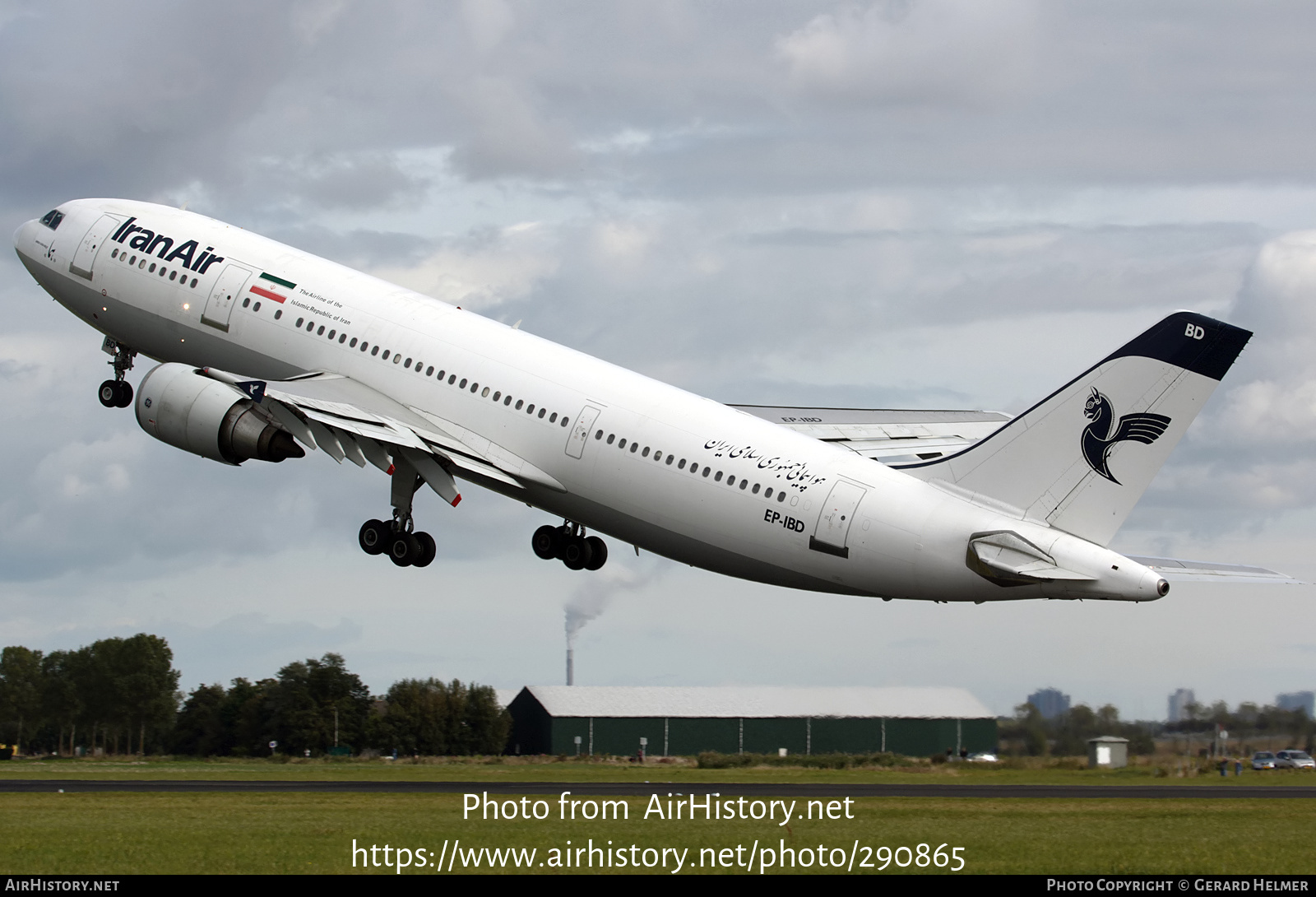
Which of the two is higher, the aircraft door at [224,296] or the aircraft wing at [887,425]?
the aircraft door at [224,296]

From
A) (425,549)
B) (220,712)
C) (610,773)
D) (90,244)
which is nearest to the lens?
(425,549)

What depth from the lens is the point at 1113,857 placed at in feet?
100

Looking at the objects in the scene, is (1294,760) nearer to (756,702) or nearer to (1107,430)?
(756,702)

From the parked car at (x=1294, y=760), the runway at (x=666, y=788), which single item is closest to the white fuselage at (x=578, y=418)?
the runway at (x=666, y=788)

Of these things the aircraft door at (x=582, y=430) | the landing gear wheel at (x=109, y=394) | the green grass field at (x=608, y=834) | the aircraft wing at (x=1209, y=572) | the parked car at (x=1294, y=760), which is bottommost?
the green grass field at (x=608, y=834)

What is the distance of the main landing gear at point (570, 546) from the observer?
4350 cm

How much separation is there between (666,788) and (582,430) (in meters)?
15.6

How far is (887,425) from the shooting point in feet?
146

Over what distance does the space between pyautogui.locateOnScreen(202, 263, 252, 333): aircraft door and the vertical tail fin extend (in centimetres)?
2060

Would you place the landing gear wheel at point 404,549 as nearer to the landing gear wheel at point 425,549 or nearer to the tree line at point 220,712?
the landing gear wheel at point 425,549

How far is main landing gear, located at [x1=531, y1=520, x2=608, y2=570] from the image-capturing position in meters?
43.5

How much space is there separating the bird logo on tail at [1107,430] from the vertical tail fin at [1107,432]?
0.02m

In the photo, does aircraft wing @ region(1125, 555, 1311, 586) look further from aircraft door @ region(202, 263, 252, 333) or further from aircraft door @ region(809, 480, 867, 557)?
aircraft door @ region(202, 263, 252, 333)

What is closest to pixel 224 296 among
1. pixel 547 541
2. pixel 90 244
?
pixel 90 244
